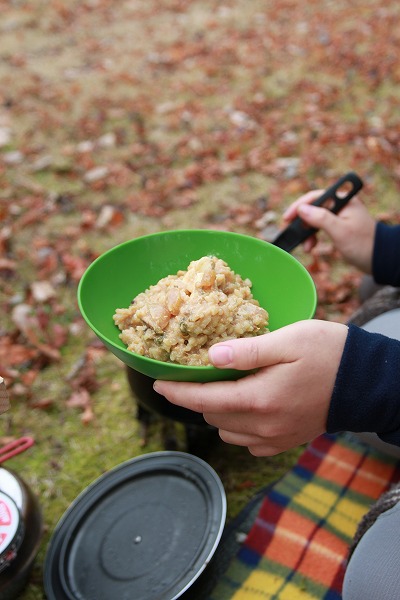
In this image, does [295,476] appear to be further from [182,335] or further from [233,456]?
[182,335]

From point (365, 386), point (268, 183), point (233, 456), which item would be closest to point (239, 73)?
point (268, 183)

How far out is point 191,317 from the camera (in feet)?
4.71

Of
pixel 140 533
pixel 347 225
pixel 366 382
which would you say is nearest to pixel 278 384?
pixel 366 382

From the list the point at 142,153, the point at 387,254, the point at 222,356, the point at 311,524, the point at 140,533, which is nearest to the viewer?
the point at 222,356

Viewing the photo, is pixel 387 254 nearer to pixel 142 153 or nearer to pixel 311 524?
pixel 311 524

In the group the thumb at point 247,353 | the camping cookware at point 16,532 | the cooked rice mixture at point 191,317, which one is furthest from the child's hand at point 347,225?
the camping cookware at point 16,532

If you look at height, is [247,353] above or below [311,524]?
above

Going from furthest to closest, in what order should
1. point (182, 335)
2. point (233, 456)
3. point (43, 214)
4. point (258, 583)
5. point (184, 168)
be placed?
point (184, 168)
point (43, 214)
point (233, 456)
point (258, 583)
point (182, 335)

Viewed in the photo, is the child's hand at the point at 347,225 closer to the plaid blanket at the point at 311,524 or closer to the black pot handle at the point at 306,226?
the black pot handle at the point at 306,226

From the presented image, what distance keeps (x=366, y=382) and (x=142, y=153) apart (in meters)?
3.16

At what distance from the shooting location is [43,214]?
11.6 ft

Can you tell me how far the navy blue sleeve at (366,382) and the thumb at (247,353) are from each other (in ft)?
0.56

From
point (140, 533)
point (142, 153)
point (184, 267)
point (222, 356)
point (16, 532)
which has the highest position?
point (222, 356)

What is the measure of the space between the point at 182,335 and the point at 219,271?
0.80ft
